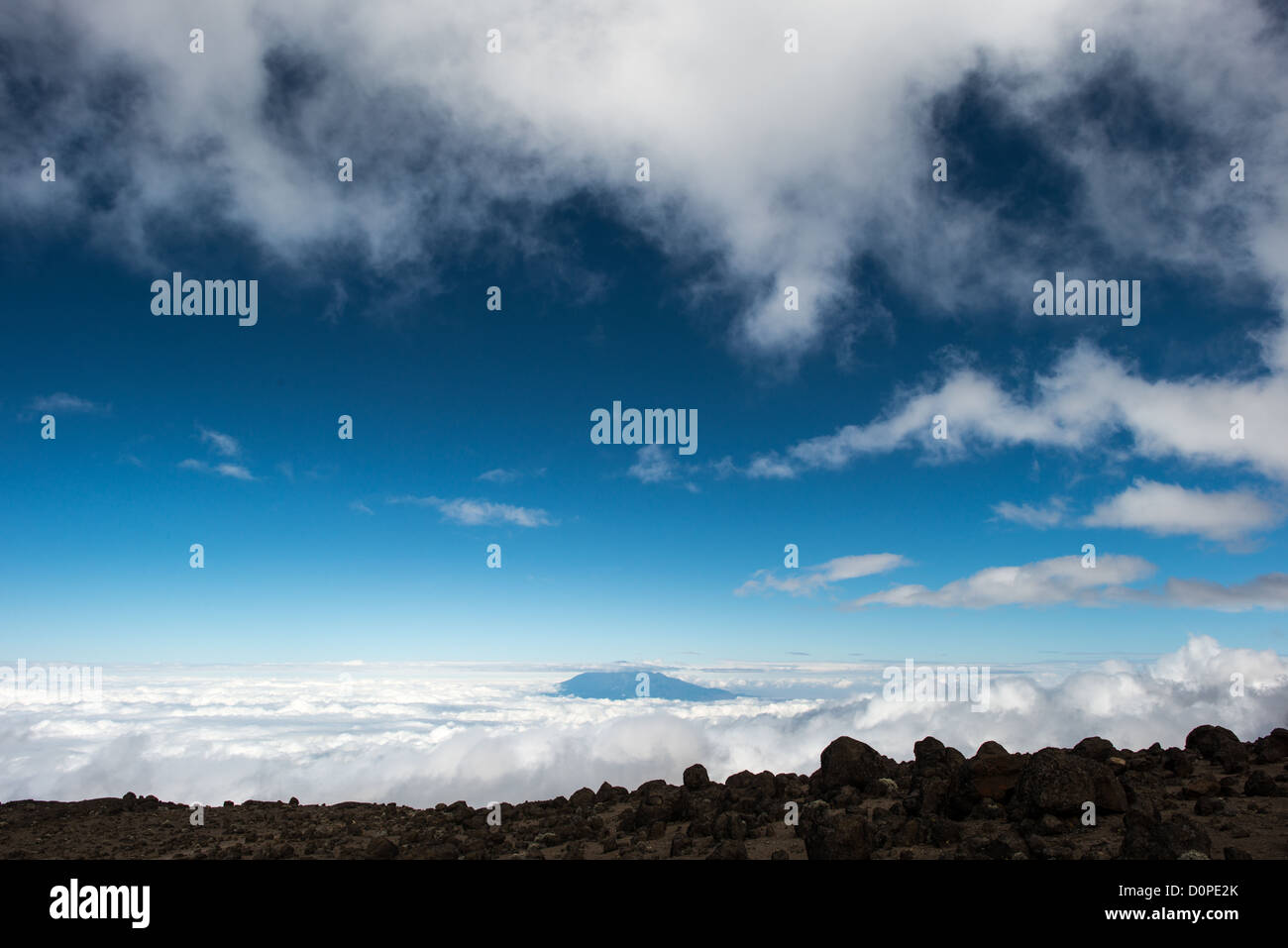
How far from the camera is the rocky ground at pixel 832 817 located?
2106 cm

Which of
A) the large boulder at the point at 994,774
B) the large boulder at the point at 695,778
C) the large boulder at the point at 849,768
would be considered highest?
the large boulder at the point at 994,774

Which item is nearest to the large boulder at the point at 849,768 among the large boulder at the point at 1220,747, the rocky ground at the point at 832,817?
the rocky ground at the point at 832,817

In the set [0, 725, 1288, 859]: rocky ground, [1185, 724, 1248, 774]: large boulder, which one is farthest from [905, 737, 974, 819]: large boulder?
[1185, 724, 1248, 774]: large boulder

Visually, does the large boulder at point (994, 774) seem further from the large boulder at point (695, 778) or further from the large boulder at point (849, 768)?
the large boulder at point (695, 778)

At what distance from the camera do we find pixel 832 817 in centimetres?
2197

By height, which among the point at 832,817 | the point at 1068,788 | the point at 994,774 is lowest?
the point at 832,817

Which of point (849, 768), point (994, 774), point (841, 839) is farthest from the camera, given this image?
point (849, 768)

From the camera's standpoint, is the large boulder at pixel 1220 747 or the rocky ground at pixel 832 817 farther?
the large boulder at pixel 1220 747

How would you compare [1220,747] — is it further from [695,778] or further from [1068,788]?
[695,778]

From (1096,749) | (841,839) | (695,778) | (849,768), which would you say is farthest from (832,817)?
(1096,749)

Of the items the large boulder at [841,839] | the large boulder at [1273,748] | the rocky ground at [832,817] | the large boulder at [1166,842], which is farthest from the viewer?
the large boulder at [1273,748]

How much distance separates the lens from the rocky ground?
21.1 metres
